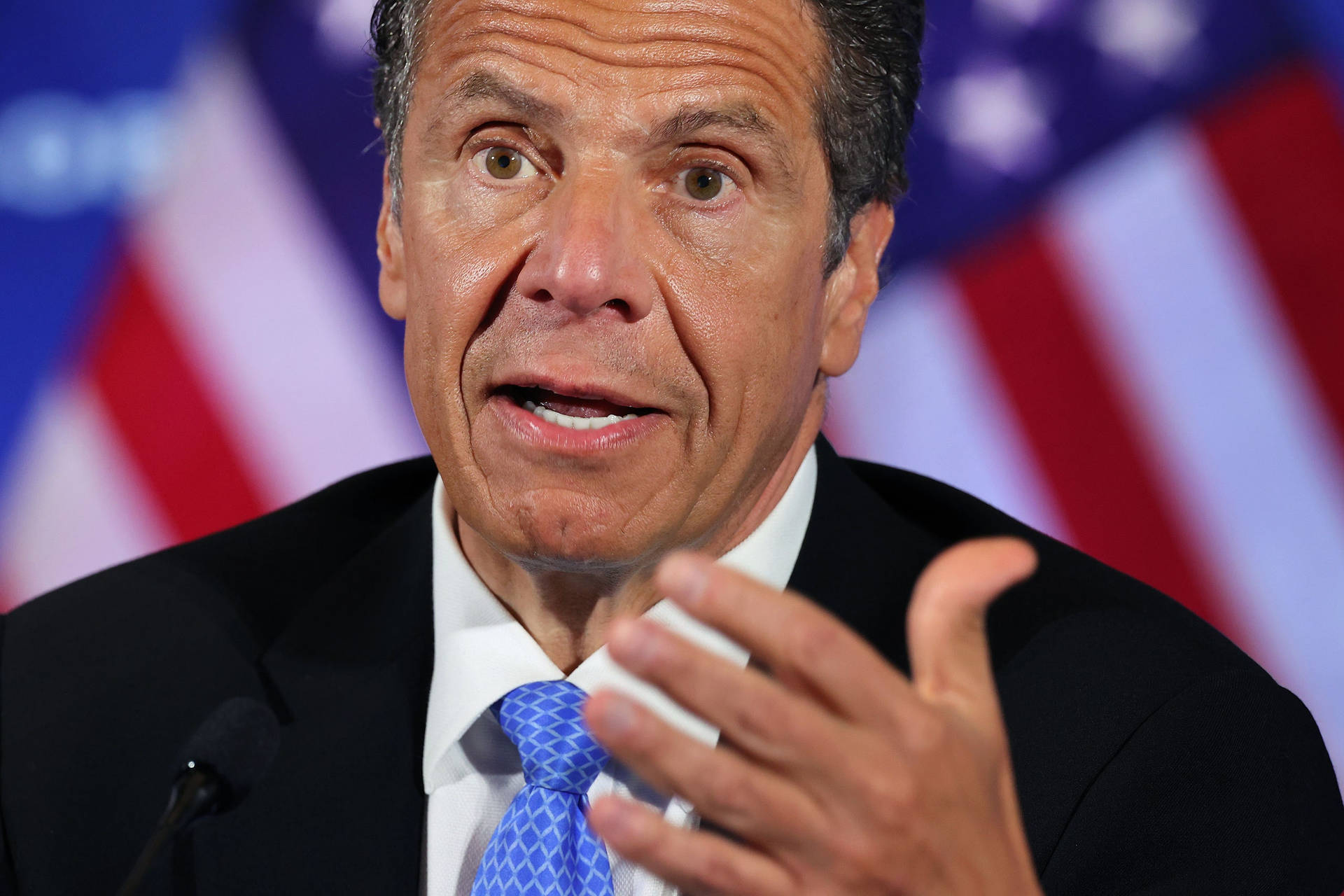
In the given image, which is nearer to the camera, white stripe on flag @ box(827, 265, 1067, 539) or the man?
the man

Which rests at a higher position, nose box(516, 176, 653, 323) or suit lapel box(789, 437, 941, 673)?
nose box(516, 176, 653, 323)

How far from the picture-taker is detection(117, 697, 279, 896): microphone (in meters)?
1.23

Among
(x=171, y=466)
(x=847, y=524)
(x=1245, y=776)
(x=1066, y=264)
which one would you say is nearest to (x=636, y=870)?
(x=847, y=524)

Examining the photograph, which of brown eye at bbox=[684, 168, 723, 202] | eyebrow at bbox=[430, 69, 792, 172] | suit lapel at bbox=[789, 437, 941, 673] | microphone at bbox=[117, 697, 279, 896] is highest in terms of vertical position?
eyebrow at bbox=[430, 69, 792, 172]

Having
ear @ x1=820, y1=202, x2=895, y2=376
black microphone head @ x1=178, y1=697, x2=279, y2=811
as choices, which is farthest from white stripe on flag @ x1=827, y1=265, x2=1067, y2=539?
black microphone head @ x1=178, y1=697, x2=279, y2=811

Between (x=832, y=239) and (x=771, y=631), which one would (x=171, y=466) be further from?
(x=771, y=631)

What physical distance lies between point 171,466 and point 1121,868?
1.79 meters

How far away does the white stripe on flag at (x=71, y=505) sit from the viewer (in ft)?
8.26

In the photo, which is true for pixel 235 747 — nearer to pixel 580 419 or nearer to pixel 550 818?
pixel 550 818

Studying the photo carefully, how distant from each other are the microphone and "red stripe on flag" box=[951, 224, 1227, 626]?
1353 mm

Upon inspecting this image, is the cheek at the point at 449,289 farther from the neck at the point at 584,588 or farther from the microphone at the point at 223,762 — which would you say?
the microphone at the point at 223,762

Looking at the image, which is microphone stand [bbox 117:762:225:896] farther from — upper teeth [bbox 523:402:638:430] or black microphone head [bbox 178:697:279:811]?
upper teeth [bbox 523:402:638:430]

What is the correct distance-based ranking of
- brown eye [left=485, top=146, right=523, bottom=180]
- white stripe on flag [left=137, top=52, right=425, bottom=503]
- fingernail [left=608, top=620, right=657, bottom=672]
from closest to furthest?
fingernail [left=608, top=620, right=657, bottom=672], brown eye [left=485, top=146, right=523, bottom=180], white stripe on flag [left=137, top=52, right=425, bottom=503]

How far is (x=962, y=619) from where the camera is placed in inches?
36.0
